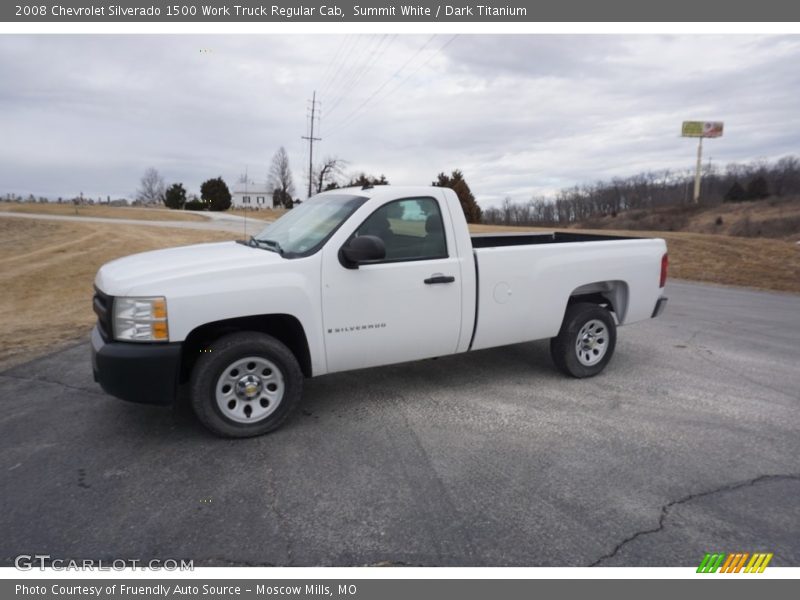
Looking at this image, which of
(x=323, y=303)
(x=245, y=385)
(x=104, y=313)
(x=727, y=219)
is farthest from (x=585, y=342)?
(x=727, y=219)

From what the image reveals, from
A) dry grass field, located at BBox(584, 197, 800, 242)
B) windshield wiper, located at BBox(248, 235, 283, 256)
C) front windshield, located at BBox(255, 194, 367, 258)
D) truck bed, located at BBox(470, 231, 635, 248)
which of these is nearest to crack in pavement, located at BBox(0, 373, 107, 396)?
windshield wiper, located at BBox(248, 235, 283, 256)

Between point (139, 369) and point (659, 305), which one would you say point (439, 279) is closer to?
point (139, 369)

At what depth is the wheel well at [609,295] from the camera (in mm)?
5713

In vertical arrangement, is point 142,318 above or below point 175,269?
below

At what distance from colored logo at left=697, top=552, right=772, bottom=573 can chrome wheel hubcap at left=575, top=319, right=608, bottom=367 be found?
2.82 meters

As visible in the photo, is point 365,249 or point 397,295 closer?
point 365,249

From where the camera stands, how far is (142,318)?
12.1 ft

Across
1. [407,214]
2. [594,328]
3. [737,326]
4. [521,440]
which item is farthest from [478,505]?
[737,326]

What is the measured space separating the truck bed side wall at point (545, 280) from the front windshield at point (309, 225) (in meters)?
1.29

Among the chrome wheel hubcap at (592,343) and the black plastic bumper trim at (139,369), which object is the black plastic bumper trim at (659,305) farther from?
the black plastic bumper trim at (139,369)

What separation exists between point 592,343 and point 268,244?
3472 mm

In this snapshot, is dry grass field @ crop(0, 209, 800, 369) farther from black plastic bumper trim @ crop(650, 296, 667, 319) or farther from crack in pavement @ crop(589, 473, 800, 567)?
black plastic bumper trim @ crop(650, 296, 667, 319)

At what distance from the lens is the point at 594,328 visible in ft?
18.3

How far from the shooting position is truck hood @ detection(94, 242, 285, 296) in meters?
3.73
